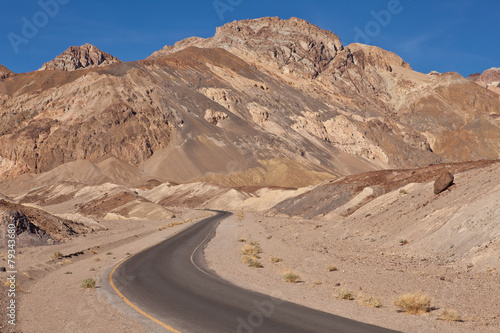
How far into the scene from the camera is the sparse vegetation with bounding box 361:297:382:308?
43.5 feet

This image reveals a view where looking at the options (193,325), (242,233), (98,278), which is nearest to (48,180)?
(242,233)

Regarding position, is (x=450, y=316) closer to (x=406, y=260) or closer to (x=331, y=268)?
(x=331, y=268)

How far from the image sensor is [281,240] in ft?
114

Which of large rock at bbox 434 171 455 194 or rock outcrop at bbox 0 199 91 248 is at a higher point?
large rock at bbox 434 171 455 194

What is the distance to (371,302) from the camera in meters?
13.5

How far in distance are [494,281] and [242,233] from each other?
2766 cm

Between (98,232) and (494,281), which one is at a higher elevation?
(494,281)

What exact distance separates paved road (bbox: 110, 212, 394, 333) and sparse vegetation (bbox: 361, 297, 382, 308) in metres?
1.85

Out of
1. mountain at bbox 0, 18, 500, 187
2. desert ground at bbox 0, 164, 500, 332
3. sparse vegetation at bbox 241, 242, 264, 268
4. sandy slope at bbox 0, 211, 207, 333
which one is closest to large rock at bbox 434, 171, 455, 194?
desert ground at bbox 0, 164, 500, 332

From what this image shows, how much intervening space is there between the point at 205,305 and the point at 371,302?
5.45m

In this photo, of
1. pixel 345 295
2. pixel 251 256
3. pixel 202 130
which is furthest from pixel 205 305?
pixel 202 130

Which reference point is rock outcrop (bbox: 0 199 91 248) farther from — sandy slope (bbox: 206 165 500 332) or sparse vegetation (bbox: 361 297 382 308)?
sparse vegetation (bbox: 361 297 382 308)

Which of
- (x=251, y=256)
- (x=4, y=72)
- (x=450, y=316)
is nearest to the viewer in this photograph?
(x=450, y=316)

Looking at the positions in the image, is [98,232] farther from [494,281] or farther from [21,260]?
[494,281]
